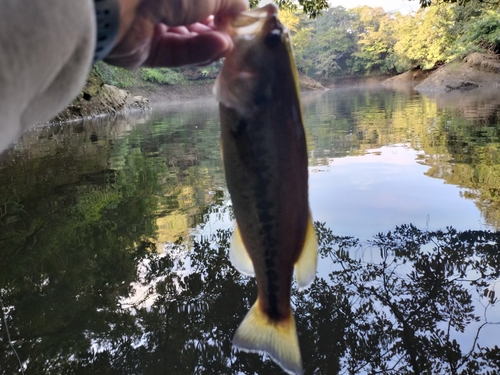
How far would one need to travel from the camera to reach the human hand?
1305mm

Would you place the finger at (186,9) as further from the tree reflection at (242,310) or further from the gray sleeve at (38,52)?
the tree reflection at (242,310)

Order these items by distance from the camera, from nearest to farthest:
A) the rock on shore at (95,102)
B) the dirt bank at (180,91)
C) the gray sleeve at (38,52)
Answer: the gray sleeve at (38,52), the rock on shore at (95,102), the dirt bank at (180,91)

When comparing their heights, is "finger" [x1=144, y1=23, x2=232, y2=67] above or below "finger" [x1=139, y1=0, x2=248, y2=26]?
below

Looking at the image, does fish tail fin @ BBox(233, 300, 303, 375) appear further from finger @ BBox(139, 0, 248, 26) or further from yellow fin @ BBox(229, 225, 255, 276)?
finger @ BBox(139, 0, 248, 26)

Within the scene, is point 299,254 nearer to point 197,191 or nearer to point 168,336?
point 168,336

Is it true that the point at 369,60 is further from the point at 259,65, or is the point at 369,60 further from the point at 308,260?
the point at 259,65

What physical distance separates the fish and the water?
2.75 meters

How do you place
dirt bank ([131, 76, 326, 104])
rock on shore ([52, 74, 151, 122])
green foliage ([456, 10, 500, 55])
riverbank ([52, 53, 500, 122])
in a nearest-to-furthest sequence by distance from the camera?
rock on shore ([52, 74, 151, 122]) → riverbank ([52, 53, 500, 122]) → green foliage ([456, 10, 500, 55]) → dirt bank ([131, 76, 326, 104])

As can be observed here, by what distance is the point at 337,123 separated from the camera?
1920 centimetres

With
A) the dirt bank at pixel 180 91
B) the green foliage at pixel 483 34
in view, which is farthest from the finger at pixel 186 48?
the dirt bank at pixel 180 91

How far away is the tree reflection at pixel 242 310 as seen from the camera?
4.18 meters

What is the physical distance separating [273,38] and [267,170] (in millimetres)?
386

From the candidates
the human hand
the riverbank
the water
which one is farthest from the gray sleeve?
the riverbank

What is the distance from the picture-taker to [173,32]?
1426 millimetres
